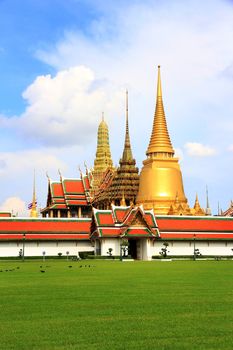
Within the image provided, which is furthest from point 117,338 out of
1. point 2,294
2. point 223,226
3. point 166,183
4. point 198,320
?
point 166,183

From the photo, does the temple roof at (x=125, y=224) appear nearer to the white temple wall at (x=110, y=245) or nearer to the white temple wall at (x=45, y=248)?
the white temple wall at (x=110, y=245)

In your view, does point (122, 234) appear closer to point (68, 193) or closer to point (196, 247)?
point (196, 247)

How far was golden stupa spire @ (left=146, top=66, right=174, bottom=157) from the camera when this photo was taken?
82.8 metres

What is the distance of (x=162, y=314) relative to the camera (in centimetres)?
1324

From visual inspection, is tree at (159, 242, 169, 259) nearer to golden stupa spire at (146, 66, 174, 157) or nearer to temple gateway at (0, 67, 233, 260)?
temple gateway at (0, 67, 233, 260)

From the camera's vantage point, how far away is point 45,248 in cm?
6216

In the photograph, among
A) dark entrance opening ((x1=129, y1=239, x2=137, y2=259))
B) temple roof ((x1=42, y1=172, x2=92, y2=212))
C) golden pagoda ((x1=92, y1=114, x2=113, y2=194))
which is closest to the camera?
dark entrance opening ((x1=129, y1=239, x2=137, y2=259))

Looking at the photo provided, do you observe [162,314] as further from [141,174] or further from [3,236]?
[141,174]

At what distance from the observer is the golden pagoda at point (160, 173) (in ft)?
267

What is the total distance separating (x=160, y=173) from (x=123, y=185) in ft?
29.6

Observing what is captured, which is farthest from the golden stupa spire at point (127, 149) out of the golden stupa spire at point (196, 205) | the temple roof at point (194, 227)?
the temple roof at point (194, 227)

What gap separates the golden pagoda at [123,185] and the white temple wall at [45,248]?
77.1ft

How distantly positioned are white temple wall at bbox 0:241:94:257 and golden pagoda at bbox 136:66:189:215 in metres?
19.2

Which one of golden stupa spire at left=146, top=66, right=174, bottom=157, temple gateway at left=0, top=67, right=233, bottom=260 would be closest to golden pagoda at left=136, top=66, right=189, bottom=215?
golden stupa spire at left=146, top=66, right=174, bottom=157
